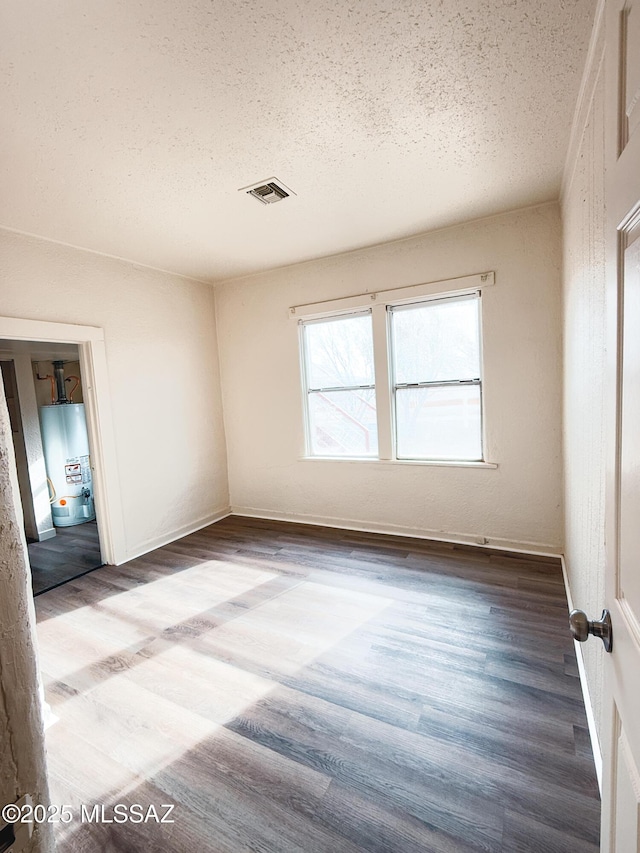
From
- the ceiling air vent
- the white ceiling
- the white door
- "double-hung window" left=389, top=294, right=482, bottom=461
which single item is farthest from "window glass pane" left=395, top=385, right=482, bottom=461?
the white door

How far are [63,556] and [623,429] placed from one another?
15.2ft

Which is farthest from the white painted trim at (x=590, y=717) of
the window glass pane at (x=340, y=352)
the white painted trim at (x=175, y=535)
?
the white painted trim at (x=175, y=535)

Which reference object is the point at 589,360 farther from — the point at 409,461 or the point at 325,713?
the point at 409,461

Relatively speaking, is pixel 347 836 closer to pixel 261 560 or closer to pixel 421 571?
pixel 421 571

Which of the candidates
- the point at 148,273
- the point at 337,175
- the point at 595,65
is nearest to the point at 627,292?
the point at 595,65

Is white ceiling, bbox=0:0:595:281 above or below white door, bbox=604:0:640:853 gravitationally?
above

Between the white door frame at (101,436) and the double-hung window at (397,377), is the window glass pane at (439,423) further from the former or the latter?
the white door frame at (101,436)

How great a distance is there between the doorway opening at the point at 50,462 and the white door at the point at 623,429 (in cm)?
386

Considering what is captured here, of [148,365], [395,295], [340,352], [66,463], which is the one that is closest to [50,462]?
[66,463]

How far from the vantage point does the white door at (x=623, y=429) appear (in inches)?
24.3

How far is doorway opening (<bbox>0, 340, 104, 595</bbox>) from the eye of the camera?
3.96m

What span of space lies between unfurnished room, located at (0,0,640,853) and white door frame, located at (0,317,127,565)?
0.03m

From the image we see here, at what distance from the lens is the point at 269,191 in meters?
2.52

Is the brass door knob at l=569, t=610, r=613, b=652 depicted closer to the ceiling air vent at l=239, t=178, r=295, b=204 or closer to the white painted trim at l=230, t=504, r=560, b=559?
the ceiling air vent at l=239, t=178, r=295, b=204
